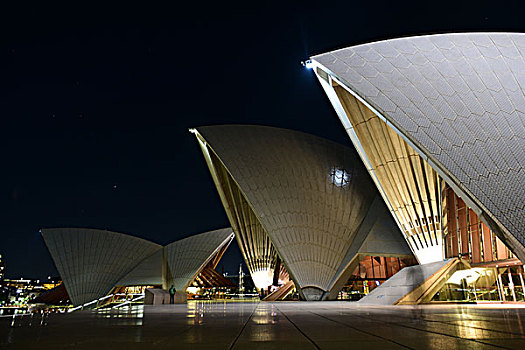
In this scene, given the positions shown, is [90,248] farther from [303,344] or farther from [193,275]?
[303,344]

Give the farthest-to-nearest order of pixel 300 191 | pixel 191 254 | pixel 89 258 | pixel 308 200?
pixel 191 254 → pixel 89 258 → pixel 300 191 → pixel 308 200

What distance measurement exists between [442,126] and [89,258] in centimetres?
3523

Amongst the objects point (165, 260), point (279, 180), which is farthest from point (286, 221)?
point (165, 260)

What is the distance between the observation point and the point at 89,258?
123ft

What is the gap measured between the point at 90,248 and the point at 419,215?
3176 cm

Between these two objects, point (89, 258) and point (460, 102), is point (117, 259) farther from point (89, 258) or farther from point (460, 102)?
point (460, 102)

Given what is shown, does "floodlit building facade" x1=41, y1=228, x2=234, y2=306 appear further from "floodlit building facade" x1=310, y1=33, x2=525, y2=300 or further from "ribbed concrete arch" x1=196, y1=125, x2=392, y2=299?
"floodlit building facade" x1=310, y1=33, x2=525, y2=300

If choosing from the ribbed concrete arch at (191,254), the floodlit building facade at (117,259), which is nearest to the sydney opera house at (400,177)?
the ribbed concrete arch at (191,254)

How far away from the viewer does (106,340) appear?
3.70m

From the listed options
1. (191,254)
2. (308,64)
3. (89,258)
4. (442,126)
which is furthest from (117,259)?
(442,126)

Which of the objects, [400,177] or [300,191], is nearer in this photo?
[400,177]

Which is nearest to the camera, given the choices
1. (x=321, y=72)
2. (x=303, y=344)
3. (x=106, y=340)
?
(x=303, y=344)

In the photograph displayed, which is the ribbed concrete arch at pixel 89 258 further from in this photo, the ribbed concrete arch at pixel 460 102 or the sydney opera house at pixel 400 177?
the ribbed concrete arch at pixel 460 102

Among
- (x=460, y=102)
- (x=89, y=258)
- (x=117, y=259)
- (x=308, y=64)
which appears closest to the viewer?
(x=460, y=102)
